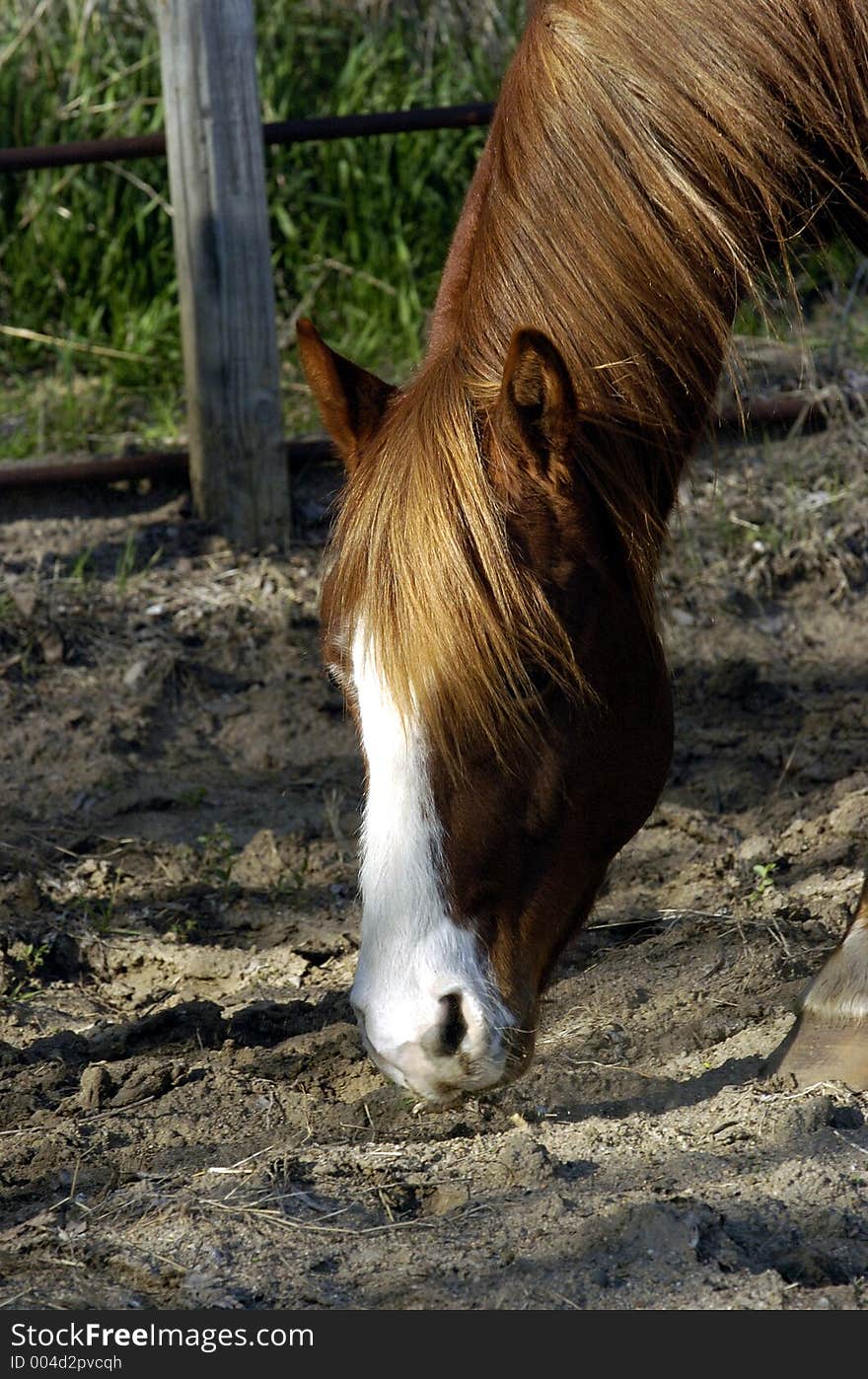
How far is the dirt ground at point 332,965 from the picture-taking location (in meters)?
Result: 2.04

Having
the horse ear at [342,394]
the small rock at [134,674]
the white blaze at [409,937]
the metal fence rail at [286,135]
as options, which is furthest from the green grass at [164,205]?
the white blaze at [409,937]

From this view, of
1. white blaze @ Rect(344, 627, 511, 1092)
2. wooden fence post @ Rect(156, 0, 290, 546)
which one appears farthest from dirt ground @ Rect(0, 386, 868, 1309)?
white blaze @ Rect(344, 627, 511, 1092)

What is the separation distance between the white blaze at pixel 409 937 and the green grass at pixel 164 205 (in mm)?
3045

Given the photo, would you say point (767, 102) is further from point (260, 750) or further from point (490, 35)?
point (490, 35)

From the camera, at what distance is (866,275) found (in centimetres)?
529

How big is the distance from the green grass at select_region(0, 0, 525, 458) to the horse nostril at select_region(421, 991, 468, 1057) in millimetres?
3201

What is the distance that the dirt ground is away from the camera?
2.04 m

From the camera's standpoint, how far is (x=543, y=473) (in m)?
2.10

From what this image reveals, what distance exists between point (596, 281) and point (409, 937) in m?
1.00

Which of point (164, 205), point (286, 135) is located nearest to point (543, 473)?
point (286, 135)

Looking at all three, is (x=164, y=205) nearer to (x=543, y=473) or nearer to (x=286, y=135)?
(x=286, y=135)

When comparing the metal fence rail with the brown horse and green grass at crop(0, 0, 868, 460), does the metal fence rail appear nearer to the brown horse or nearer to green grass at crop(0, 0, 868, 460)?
green grass at crop(0, 0, 868, 460)

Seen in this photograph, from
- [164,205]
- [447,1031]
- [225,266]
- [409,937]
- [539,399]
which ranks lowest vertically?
[447,1031]
